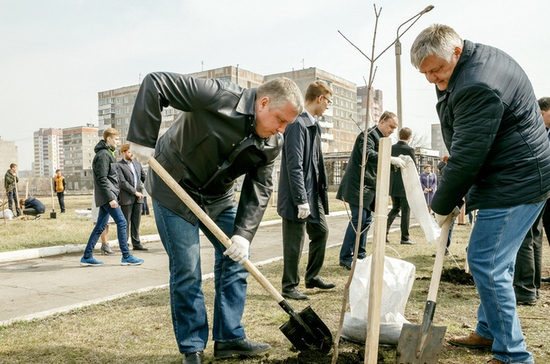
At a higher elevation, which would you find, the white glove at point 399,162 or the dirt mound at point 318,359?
the white glove at point 399,162

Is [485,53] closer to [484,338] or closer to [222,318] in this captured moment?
[484,338]

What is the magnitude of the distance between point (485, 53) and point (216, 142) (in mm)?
1599

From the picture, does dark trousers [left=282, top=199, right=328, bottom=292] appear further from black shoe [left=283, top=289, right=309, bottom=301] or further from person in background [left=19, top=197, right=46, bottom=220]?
person in background [left=19, top=197, right=46, bottom=220]

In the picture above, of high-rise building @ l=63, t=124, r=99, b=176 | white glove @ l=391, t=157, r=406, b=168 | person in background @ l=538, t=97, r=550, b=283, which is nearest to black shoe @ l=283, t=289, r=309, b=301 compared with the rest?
white glove @ l=391, t=157, r=406, b=168

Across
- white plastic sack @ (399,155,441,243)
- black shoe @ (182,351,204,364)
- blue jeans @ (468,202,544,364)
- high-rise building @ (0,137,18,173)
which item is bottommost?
black shoe @ (182,351,204,364)

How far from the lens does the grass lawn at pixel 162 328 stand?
9.92 ft

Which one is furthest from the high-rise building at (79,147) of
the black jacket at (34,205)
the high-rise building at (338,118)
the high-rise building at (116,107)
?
the black jacket at (34,205)

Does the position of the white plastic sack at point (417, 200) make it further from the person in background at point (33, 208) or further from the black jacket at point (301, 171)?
the person in background at point (33, 208)

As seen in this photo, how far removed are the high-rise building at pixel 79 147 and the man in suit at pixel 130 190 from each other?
118797 mm

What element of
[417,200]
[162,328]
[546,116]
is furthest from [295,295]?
[546,116]

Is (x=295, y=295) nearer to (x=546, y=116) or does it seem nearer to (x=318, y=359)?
(x=318, y=359)

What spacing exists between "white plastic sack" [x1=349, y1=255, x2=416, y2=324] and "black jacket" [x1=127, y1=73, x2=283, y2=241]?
2.98 feet

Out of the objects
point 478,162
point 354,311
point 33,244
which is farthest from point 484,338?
point 33,244

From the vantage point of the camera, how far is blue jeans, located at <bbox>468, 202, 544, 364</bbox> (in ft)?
8.75
